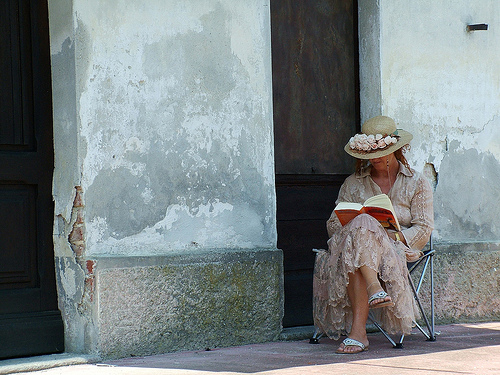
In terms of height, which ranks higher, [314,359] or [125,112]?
[125,112]

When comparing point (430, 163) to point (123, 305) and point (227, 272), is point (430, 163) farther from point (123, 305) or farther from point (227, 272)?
point (123, 305)

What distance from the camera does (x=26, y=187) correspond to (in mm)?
4992

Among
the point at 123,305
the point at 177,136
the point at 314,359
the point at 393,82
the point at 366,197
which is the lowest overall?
the point at 314,359

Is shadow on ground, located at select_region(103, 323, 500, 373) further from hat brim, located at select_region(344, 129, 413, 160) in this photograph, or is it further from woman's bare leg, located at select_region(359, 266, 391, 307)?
hat brim, located at select_region(344, 129, 413, 160)

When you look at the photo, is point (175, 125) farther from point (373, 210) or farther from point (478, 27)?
point (478, 27)

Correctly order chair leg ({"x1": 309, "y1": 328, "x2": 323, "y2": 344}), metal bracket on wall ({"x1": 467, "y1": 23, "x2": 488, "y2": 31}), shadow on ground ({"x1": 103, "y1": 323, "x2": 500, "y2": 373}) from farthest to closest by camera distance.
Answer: metal bracket on wall ({"x1": 467, "y1": 23, "x2": 488, "y2": 31}) → chair leg ({"x1": 309, "y1": 328, "x2": 323, "y2": 344}) → shadow on ground ({"x1": 103, "y1": 323, "x2": 500, "y2": 373})

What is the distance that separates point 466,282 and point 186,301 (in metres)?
2.72

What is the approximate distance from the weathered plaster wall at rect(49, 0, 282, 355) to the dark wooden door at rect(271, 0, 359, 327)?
1.55ft

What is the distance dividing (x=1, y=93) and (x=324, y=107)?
2.70 meters

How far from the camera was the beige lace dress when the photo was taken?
5.15 metres

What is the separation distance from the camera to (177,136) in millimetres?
5289

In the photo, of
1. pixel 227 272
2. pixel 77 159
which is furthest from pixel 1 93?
pixel 227 272

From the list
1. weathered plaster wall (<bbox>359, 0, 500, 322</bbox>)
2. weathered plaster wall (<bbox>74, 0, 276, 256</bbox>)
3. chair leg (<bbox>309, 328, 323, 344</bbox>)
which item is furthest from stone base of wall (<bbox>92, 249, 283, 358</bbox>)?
weathered plaster wall (<bbox>359, 0, 500, 322</bbox>)

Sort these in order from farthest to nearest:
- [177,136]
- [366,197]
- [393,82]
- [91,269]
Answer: [393,82], [366,197], [177,136], [91,269]
